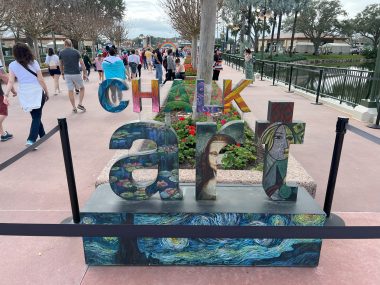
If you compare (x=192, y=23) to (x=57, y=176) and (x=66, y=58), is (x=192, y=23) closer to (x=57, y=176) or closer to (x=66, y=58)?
(x=66, y=58)

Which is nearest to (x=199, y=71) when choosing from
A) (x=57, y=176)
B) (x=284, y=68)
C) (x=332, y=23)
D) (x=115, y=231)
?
(x=57, y=176)

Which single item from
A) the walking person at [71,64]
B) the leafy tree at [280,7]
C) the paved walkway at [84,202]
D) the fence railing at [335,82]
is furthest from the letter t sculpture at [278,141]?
the leafy tree at [280,7]

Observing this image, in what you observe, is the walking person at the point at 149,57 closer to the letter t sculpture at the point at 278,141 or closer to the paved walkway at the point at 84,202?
the paved walkway at the point at 84,202

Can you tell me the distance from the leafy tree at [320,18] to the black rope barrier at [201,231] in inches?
3015

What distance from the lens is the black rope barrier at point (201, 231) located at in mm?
1727

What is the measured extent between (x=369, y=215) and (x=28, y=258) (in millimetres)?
3649

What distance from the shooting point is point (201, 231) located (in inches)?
68.9

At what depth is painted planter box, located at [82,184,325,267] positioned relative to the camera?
267cm

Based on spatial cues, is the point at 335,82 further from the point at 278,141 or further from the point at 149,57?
the point at 149,57

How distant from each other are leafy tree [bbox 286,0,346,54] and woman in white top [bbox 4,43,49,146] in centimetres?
7383

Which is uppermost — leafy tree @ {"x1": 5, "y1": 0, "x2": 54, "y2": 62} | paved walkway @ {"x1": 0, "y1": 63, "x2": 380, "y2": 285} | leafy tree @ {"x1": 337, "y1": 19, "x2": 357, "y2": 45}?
leafy tree @ {"x1": 337, "y1": 19, "x2": 357, "y2": 45}

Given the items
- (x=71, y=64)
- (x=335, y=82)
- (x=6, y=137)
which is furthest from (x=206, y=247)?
(x=335, y=82)

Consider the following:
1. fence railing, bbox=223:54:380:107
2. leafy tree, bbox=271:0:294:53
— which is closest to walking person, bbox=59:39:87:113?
fence railing, bbox=223:54:380:107

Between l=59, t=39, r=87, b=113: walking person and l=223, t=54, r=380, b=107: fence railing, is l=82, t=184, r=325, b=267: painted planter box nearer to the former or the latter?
l=59, t=39, r=87, b=113: walking person
